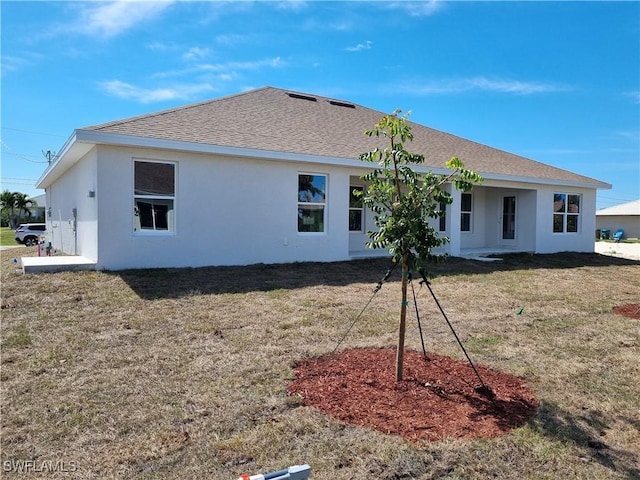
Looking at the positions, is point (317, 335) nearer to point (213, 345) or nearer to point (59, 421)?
point (213, 345)

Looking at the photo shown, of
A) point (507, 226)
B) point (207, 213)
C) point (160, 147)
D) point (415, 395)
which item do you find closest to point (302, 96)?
point (207, 213)

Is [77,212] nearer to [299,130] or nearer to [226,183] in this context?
[226,183]

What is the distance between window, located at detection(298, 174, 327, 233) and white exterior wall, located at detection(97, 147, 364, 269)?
17cm

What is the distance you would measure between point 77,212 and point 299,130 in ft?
22.7

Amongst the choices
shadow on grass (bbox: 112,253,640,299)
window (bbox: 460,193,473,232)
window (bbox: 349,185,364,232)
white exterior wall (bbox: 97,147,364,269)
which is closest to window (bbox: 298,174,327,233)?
white exterior wall (bbox: 97,147,364,269)

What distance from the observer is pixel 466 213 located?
18344mm

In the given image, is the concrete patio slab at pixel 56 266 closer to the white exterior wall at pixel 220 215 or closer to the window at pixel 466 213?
the white exterior wall at pixel 220 215

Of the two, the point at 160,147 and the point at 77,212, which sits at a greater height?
the point at 160,147

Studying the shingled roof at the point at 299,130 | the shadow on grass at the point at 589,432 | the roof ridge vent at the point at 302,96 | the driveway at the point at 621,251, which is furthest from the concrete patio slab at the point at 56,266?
the driveway at the point at 621,251

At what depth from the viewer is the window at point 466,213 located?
60.1 ft

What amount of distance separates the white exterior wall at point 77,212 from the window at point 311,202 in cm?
507

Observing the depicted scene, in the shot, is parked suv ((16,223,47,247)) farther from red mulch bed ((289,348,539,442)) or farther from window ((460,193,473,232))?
red mulch bed ((289,348,539,442))

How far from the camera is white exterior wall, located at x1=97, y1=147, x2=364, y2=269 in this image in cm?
985

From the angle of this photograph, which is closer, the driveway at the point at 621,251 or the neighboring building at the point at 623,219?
the driveway at the point at 621,251
